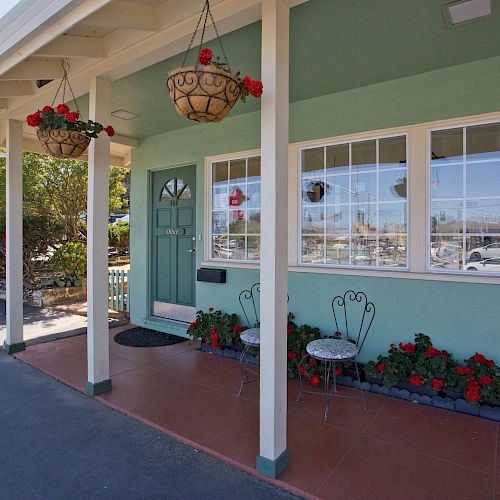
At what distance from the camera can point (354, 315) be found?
349cm

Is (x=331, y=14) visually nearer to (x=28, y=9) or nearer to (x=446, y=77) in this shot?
(x=446, y=77)

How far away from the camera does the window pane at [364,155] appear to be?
351 centimetres

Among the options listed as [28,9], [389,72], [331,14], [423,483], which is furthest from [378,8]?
→ [423,483]

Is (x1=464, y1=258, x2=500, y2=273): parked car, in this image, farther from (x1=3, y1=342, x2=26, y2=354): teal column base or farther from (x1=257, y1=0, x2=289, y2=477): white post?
(x1=3, y1=342, x2=26, y2=354): teal column base

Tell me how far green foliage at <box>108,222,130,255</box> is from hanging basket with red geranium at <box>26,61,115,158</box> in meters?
10.1

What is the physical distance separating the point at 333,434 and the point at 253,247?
223cm

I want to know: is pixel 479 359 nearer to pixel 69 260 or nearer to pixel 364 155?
pixel 364 155

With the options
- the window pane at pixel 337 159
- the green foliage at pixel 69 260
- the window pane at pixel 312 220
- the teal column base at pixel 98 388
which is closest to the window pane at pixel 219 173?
the window pane at pixel 312 220

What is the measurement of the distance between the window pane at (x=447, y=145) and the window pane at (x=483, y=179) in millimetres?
144

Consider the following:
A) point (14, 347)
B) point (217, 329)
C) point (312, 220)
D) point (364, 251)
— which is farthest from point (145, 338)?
point (364, 251)

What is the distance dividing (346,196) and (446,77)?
1.23 metres

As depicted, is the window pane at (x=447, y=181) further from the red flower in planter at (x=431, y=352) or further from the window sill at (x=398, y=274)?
the red flower in planter at (x=431, y=352)

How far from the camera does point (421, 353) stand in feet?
9.98

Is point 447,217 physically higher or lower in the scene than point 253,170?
lower
